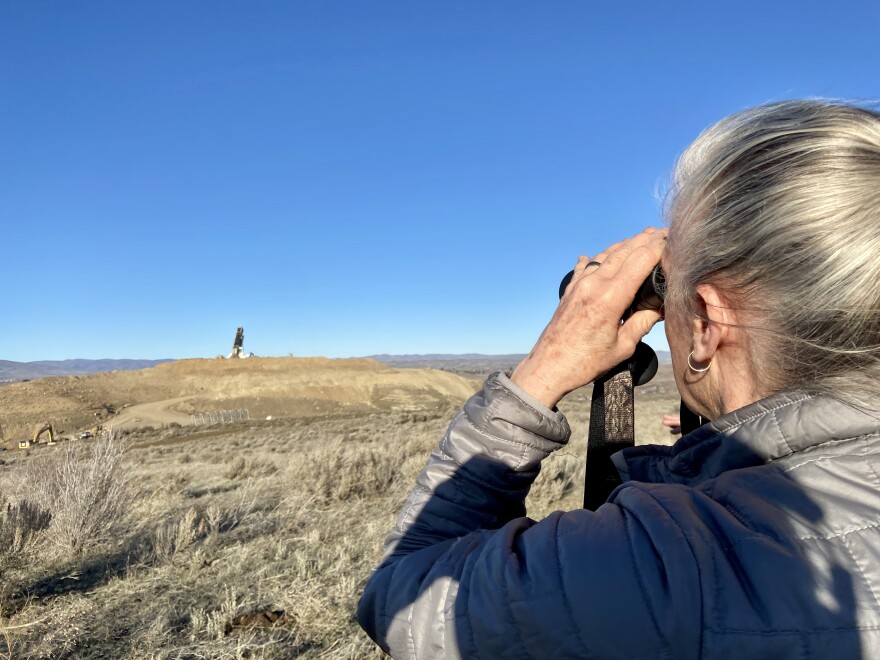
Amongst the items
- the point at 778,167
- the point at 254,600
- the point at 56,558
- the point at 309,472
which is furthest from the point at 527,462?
the point at 309,472

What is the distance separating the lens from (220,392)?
34.2 metres

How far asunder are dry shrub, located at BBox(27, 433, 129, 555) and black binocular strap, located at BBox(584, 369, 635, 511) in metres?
4.84

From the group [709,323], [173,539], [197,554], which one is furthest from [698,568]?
[173,539]

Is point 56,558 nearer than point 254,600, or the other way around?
point 254,600

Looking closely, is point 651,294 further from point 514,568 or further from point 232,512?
point 232,512

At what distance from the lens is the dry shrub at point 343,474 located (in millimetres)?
7270

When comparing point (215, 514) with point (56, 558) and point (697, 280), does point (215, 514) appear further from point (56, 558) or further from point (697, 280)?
point (697, 280)

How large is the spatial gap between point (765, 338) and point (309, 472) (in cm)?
756

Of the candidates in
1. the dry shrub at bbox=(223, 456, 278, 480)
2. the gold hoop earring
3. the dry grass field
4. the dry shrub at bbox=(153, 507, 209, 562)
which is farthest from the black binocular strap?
the dry shrub at bbox=(223, 456, 278, 480)

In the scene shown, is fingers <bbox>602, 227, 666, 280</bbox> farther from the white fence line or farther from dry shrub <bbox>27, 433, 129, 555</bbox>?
the white fence line

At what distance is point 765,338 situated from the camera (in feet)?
3.40

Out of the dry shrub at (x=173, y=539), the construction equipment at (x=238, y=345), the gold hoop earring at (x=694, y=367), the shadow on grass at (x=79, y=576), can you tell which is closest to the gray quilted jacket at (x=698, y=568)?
the gold hoop earring at (x=694, y=367)

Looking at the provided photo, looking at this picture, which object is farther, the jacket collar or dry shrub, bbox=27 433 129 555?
dry shrub, bbox=27 433 129 555

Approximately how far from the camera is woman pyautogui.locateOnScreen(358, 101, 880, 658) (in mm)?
800
